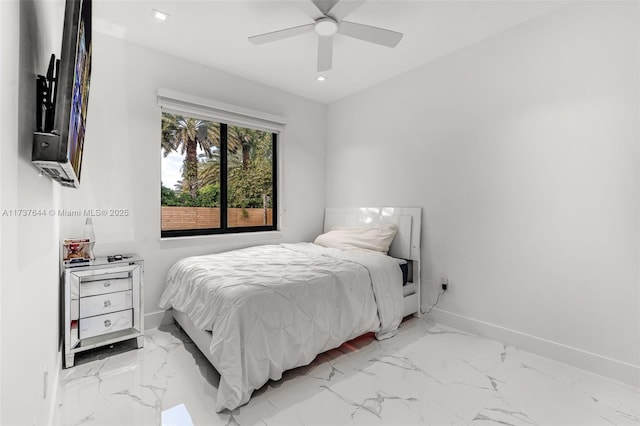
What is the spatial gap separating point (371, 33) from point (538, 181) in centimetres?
169

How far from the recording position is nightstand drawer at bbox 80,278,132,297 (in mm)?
2102

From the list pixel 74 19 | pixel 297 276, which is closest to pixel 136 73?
pixel 74 19

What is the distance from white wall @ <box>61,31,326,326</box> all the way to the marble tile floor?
0.87 m

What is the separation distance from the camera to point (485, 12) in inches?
87.7

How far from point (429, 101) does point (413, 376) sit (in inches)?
98.4

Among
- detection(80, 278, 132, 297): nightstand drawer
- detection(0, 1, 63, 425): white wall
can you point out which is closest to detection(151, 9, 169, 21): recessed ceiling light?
detection(0, 1, 63, 425): white wall

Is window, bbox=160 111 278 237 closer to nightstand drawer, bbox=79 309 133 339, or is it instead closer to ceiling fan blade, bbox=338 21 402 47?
nightstand drawer, bbox=79 309 133 339

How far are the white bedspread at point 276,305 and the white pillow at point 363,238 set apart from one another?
10.2 inches

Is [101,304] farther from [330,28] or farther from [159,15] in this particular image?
[330,28]

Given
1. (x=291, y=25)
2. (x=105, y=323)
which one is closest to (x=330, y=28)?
(x=291, y=25)

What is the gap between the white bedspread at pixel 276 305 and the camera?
1651mm

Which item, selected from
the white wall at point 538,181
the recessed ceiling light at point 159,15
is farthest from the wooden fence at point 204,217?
the white wall at point 538,181

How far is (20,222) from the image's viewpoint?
32.9 inches

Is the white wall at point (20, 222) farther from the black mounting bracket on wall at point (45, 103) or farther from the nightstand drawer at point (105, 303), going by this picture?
the nightstand drawer at point (105, 303)
